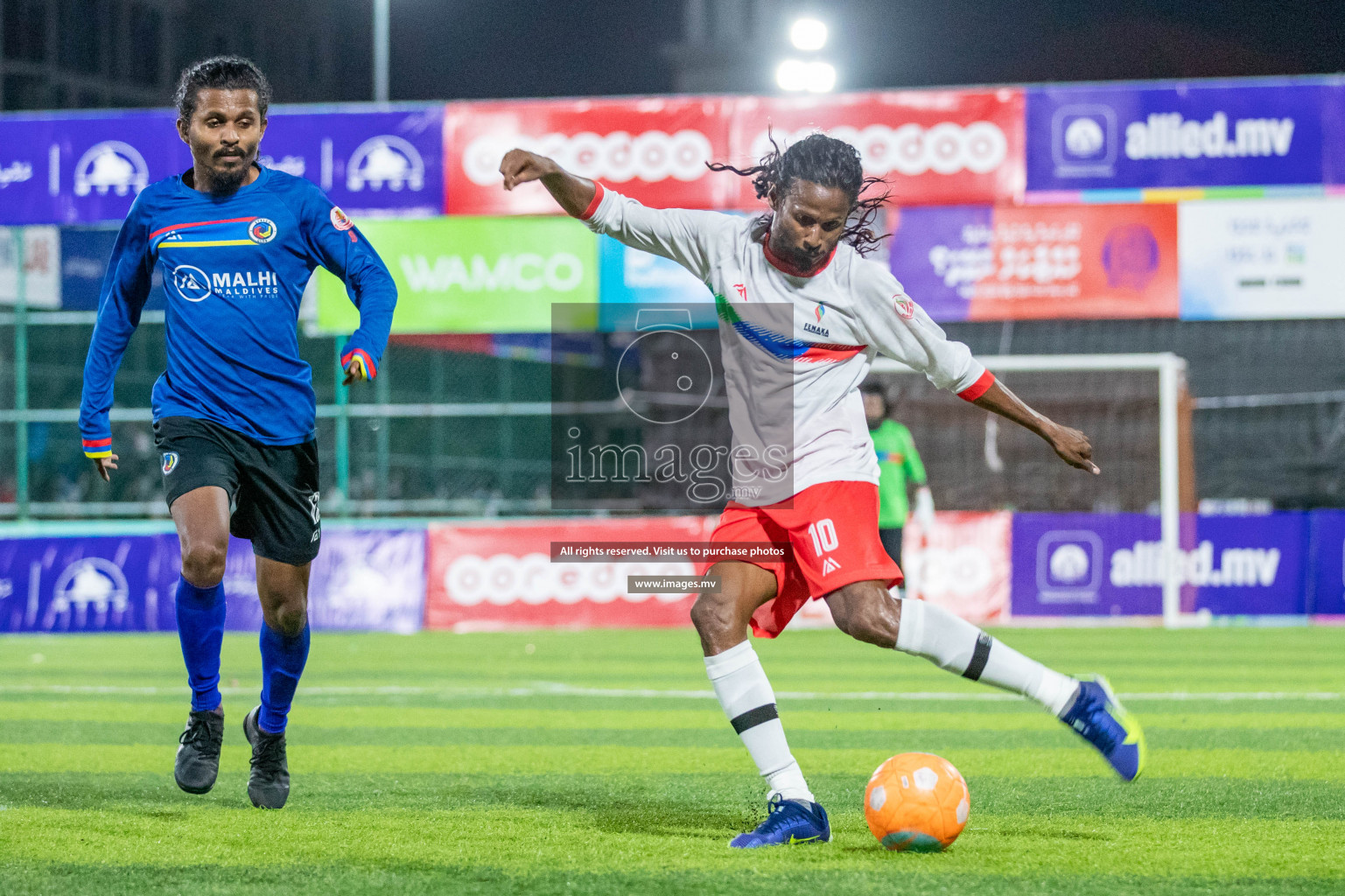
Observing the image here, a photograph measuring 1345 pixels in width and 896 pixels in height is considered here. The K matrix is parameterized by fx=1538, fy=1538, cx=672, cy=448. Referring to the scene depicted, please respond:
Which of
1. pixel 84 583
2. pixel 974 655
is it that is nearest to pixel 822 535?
pixel 974 655

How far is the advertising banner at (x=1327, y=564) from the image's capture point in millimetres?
15258

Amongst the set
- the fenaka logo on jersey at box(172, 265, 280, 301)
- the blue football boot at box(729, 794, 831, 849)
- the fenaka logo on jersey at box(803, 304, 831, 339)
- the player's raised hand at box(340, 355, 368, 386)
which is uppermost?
the fenaka logo on jersey at box(172, 265, 280, 301)

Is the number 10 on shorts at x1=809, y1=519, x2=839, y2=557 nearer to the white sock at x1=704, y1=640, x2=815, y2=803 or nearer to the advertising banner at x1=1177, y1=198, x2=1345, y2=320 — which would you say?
the white sock at x1=704, y1=640, x2=815, y2=803

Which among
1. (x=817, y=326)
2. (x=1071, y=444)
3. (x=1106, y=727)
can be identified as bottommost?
(x=1106, y=727)

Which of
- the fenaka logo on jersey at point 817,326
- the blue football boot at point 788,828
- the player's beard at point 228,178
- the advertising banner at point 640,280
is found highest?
the advertising banner at point 640,280

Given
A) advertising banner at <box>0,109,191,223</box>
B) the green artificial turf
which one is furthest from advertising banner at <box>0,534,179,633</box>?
the green artificial turf

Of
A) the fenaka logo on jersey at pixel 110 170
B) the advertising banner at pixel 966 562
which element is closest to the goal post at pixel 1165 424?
the advertising banner at pixel 966 562

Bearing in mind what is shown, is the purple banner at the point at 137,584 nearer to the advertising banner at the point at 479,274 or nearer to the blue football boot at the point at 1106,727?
the advertising banner at the point at 479,274

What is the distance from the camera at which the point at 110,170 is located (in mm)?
15828

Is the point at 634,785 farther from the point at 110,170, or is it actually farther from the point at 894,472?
the point at 110,170

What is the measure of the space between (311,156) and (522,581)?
482 cm

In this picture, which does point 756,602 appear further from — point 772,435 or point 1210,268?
point 1210,268

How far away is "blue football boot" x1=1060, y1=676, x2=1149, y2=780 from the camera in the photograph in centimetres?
439

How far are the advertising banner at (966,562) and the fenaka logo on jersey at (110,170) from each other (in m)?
8.68
